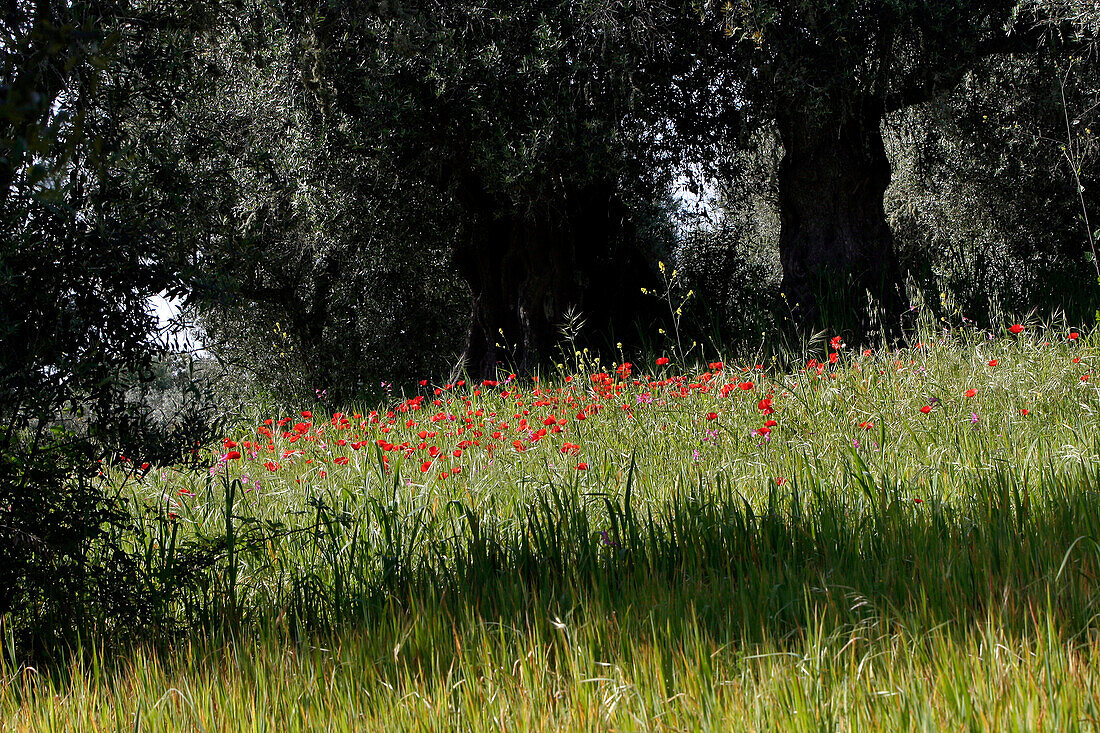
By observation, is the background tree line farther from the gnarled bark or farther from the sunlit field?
the sunlit field

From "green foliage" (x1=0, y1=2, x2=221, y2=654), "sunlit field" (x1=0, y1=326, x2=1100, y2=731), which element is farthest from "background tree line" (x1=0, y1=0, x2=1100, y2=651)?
"sunlit field" (x1=0, y1=326, x2=1100, y2=731)

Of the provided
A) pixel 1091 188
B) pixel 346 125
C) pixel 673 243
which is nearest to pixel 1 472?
pixel 346 125

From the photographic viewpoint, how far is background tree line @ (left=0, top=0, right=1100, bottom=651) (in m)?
3.39

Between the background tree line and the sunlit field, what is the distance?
524mm

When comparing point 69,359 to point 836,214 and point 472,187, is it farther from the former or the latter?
point 836,214

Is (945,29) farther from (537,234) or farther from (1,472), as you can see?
(1,472)

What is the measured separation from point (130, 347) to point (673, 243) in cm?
1173

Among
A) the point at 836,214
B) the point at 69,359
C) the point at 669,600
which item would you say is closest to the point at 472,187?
the point at 836,214

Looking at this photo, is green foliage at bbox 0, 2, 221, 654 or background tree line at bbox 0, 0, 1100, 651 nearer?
green foliage at bbox 0, 2, 221, 654

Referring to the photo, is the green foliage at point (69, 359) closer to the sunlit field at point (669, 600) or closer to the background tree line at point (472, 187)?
the background tree line at point (472, 187)

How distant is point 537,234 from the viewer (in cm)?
1065

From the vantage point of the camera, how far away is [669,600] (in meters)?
2.80

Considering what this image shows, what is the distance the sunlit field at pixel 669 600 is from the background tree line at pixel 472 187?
524mm

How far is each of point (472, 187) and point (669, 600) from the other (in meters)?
7.96
